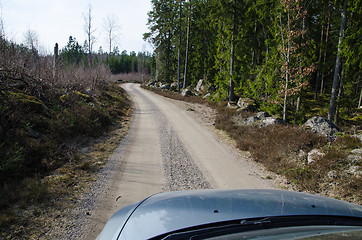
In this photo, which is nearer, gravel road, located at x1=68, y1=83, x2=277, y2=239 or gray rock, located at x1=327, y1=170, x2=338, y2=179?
gravel road, located at x1=68, y1=83, x2=277, y2=239

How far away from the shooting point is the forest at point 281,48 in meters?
12.0

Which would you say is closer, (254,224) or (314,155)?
(254,224)

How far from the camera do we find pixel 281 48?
12.3 m

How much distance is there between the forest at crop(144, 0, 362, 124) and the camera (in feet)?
39.3

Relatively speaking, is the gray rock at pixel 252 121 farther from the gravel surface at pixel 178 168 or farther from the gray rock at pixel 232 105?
the gray rock at pixel 232 105

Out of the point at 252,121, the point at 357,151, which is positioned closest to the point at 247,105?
the point at 252,121

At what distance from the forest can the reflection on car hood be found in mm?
10630

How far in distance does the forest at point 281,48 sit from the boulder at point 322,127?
94.3 inches

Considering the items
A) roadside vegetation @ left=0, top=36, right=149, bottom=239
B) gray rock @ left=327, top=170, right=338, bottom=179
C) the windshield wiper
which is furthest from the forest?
the windshield wiper

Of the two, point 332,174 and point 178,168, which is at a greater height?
point 332,174

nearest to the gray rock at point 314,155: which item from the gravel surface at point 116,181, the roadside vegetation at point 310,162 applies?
the roadside vegetation at point 310,162

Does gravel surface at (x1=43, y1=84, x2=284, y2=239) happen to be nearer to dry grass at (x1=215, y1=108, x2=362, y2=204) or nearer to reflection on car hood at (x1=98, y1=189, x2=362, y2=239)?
dry grass at (x1=215, y1=108, x2=362, y2=204)

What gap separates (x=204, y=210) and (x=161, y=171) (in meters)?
5.03

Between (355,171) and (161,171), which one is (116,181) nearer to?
(161,171)
